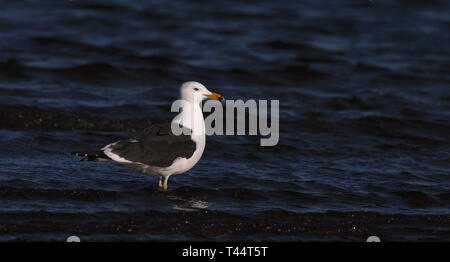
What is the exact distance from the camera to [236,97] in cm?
1397

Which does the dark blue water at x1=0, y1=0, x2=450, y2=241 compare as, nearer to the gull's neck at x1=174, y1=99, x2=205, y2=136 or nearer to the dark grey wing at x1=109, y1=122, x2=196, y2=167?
the dark grey wing at x1=109, y1=122, x2=196, y2=167

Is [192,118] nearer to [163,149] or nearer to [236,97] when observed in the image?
[163,149]

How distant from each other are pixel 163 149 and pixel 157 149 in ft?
0.22

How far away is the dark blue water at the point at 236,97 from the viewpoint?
25.6 feet

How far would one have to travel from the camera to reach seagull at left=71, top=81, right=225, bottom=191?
8.20 metres

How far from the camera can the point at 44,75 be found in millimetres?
14344

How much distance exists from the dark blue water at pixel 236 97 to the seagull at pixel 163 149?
38 cm

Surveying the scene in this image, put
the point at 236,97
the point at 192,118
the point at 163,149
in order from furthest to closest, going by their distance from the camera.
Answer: the point at 236,97
the point at 192,118
the point at 163,149

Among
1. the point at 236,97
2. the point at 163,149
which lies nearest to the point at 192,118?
the point at 163,149

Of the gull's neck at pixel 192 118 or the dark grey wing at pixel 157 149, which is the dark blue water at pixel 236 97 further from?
the gull's neck at pixel 192 118

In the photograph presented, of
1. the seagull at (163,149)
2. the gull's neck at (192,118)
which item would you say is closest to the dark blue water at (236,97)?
the seagull at (163,149)

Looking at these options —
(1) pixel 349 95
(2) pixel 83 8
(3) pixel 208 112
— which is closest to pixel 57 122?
(3) pixel 208 112

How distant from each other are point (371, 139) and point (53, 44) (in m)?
8.40

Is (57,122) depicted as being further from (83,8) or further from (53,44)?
(83,8)
